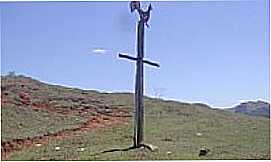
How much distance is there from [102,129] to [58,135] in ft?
4.07

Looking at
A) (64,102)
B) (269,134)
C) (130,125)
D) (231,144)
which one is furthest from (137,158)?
(64,102)

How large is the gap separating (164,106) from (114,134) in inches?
218

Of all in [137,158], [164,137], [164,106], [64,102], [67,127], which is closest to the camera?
[137,158]

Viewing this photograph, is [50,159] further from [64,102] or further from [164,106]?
[164,106]

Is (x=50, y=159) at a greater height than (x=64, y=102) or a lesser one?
lesser

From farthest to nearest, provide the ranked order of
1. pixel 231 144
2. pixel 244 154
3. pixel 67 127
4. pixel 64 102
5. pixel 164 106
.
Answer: pixel 164 106
pixel 64 102
pixel 67 127
pixel 231 144
pixel 244 154

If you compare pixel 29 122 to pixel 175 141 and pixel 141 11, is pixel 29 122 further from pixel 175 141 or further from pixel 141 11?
pixel 141 11

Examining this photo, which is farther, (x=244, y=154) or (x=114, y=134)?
(x=114, y=134)

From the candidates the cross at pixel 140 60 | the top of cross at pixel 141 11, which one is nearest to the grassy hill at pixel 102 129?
the cross at pixel 140 60

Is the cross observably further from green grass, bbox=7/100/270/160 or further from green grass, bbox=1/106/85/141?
green grass, bbox=1/106/85/141

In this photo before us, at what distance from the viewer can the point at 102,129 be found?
10641mm

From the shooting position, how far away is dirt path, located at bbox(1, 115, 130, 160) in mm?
8443

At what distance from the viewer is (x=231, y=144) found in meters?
8.33

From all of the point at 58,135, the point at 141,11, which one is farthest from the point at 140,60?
the point at 58,135
